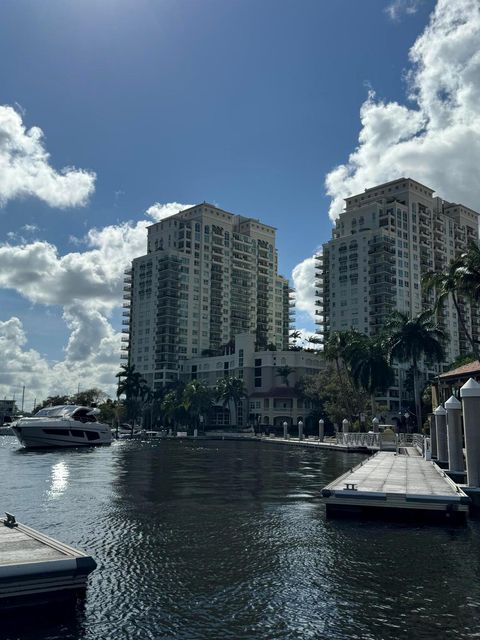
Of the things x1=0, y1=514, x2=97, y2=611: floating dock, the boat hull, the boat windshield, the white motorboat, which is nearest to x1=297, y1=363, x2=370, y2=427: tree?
the white motorboat

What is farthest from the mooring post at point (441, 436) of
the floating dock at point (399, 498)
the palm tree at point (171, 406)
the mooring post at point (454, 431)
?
the palm tree at point (171, 406)

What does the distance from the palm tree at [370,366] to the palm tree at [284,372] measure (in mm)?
46838

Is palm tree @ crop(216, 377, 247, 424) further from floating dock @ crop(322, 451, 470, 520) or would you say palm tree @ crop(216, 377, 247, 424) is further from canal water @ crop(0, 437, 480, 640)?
floating dock @ crop(322, 451, 470, 520)

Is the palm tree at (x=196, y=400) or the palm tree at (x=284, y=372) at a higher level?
the palm tree at (x=284, y=372)

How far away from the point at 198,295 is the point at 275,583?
15906cm

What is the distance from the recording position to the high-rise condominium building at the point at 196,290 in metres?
166

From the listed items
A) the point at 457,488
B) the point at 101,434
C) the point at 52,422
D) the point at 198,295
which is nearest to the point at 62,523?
the point at 457,488

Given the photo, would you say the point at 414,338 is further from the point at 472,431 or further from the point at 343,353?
the point at 472,431

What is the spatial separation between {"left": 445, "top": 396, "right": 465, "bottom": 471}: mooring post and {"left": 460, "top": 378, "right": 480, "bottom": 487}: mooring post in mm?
4778

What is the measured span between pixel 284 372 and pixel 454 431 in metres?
103

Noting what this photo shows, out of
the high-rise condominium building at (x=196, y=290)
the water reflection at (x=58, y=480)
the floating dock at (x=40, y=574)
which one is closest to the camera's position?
the floating dock at (x=40, y=574)

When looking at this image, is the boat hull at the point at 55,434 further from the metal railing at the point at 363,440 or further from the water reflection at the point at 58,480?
the metal railing at the point at 363,440

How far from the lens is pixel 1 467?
46469 millimetres

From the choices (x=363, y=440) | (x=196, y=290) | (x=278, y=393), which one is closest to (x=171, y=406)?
(x=278, y=393)
